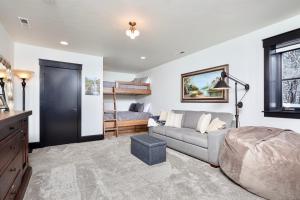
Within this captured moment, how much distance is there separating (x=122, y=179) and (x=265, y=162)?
1.85m

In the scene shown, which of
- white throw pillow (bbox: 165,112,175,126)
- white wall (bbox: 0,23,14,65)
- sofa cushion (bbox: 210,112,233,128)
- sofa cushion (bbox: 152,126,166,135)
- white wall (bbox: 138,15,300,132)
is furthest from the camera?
white throw pillow (bbox: 165,112,175,126)

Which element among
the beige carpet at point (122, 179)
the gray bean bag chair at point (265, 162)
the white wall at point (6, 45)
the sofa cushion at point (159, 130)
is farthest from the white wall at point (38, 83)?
the gray bean bag chair at point (265, 162)

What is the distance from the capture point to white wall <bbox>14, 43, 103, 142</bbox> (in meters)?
3.65

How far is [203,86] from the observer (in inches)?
158

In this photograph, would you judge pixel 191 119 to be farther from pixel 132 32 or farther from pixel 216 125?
pixel 132 32

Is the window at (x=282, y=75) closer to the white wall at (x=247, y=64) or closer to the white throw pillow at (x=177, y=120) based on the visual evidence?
the white wall at (x=247, y=64)

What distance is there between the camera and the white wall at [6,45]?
2.80 metres

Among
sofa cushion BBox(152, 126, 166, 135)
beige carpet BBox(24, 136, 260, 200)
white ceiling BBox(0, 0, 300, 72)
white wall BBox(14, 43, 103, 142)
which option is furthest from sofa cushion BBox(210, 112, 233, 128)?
white wall BBox(14, 43, 103, 142)

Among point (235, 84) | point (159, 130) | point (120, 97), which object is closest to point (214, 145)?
point (235, 84)

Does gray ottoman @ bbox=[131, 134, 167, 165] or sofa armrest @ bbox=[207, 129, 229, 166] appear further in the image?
gray ottoman @ bbox=[131, 134, 167, 165]

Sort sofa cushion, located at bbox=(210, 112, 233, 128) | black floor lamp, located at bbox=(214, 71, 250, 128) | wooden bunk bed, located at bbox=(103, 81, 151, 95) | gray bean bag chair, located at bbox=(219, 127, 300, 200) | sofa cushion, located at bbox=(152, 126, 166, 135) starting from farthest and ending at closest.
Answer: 1. wooden bunk bed, located at bbox=(103, 81, 151, 95)
2. sofa cushion, located at bbox=(152, 126, 166, 135)
3. sofa cushion, located at bbox=(210, 112, 233, 128)
4. black floor lamp, located at bbox=(214, 71, 250, 128)
5. gray bean bag chair, located at bbox=(219, 127, 300, 200)

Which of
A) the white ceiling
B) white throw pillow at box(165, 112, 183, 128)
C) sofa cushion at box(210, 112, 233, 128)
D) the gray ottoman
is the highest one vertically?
the white ceiling

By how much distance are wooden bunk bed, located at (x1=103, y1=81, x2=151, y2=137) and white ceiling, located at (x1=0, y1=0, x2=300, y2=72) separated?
1607mm

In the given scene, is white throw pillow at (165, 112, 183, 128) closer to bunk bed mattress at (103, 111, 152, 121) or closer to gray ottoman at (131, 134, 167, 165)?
gray ottoman at (131, 134, 167, 165)
